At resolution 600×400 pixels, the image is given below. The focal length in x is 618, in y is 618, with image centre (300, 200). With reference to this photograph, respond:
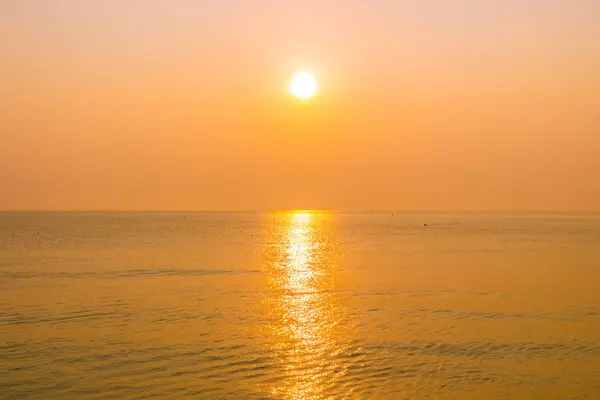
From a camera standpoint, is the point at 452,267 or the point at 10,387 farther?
the point at 452,267

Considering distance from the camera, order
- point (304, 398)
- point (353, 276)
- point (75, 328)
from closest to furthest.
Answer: point (304, 398) → point (75, 328) → point (353, 276)

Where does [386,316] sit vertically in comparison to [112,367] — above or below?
above

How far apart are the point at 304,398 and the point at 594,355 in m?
15.3

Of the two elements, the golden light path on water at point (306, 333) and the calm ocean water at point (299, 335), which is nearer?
the calm ocean water at point (299, 335)

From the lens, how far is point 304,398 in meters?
23.3

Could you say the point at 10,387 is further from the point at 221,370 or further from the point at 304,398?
the point at 304,398

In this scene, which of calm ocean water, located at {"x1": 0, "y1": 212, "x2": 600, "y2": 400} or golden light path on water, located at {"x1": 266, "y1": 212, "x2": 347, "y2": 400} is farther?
golden light path on water, located at {"x1": 266, "y1": 212, "x2": 347, "y2": 400}

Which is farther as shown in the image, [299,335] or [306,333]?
[306,333]

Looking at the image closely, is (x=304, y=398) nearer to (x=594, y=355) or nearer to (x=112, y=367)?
(x=112, y=367)

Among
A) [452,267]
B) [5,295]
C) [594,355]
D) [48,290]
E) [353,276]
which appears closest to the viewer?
[594,355]

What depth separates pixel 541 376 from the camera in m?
26.2

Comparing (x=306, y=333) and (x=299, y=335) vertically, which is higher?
(x=306, y=333)

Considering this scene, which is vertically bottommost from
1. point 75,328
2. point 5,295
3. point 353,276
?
point 75,328

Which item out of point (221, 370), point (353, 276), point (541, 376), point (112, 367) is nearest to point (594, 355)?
point (541, 376)
